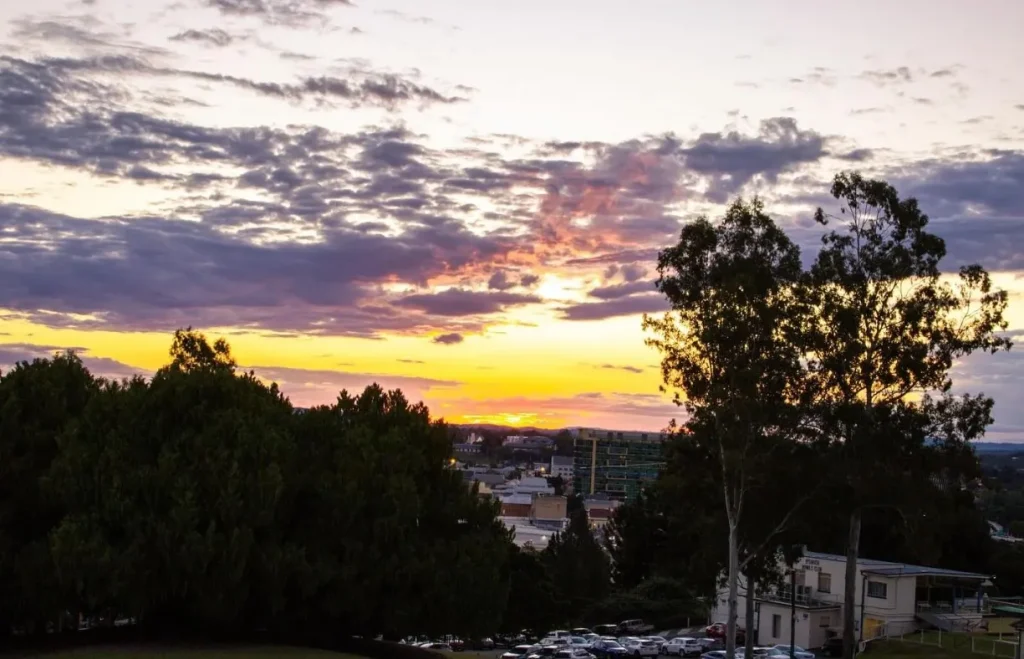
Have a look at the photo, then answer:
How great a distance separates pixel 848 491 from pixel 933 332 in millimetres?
6411

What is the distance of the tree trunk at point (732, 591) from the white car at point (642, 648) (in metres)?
15.5

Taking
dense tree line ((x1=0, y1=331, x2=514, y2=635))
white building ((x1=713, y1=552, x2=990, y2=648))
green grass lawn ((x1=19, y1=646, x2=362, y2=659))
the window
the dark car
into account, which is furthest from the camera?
the window

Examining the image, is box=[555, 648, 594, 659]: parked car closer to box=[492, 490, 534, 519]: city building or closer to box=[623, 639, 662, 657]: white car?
box=[623, 639, 662, 657]: white car

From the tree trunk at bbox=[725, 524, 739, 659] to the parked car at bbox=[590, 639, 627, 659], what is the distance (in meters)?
14.3

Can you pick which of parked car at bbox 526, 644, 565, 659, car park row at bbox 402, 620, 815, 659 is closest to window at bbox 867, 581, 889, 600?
car park row at bbox 402, 620, 815, 659

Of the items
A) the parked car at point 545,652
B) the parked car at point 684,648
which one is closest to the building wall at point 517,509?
the parked car at point 684,648

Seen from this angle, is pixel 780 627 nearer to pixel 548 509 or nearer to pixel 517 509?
pixel 548 509

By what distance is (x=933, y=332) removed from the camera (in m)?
40.2

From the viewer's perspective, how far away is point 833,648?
6038 centimetres

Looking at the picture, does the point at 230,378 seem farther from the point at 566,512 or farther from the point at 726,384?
the point at 566,512

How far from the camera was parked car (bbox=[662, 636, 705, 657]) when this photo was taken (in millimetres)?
59594

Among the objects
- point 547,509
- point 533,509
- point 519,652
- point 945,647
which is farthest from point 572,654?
point 547,509

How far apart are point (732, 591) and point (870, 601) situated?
81.2ft

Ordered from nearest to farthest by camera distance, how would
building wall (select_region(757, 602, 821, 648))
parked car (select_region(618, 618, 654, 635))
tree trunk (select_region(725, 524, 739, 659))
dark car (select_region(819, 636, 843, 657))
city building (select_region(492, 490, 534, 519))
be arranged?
tree trunk (select_region(725, 524, 739, 659)) < dark car (select_region(819, 636, 843, 657)) < building wall (select_region(757, 602, 821, 648)) < parked car (select_region(618, 618, 654, 635)) < city building (select_region(492, 490, 534, 519))
